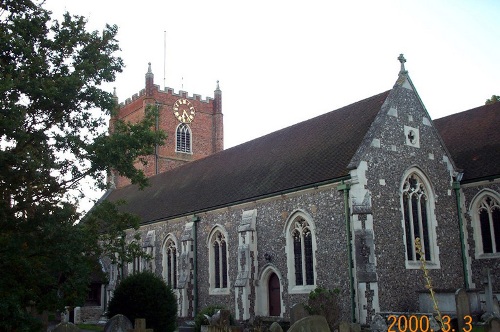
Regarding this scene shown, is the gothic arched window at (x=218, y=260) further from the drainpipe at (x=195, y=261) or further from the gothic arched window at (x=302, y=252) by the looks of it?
the gothic arched window at (x=302, y=252)

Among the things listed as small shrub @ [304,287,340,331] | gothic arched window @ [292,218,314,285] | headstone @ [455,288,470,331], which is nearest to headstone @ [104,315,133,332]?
small shrub @ [304,287,340,331]

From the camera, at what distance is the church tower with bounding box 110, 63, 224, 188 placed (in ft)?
140

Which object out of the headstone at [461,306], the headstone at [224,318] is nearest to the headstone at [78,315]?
the headstone at [224,318]

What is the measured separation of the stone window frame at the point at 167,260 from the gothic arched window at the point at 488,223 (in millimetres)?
13805

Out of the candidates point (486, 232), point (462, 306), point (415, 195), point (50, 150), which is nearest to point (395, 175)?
point (415, 195)

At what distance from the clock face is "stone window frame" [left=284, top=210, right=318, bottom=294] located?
25124 millimetres

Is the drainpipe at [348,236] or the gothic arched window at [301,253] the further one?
the gothic arched window at [301,253]

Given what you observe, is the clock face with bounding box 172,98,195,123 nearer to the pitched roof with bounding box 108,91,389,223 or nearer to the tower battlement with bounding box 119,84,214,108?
the tower battlement with bounding box 119,84,214,108

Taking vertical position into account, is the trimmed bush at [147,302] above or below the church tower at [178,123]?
below

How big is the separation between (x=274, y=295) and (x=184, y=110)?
2598cm

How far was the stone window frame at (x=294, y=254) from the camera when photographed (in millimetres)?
19781

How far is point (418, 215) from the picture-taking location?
66.3 ft
